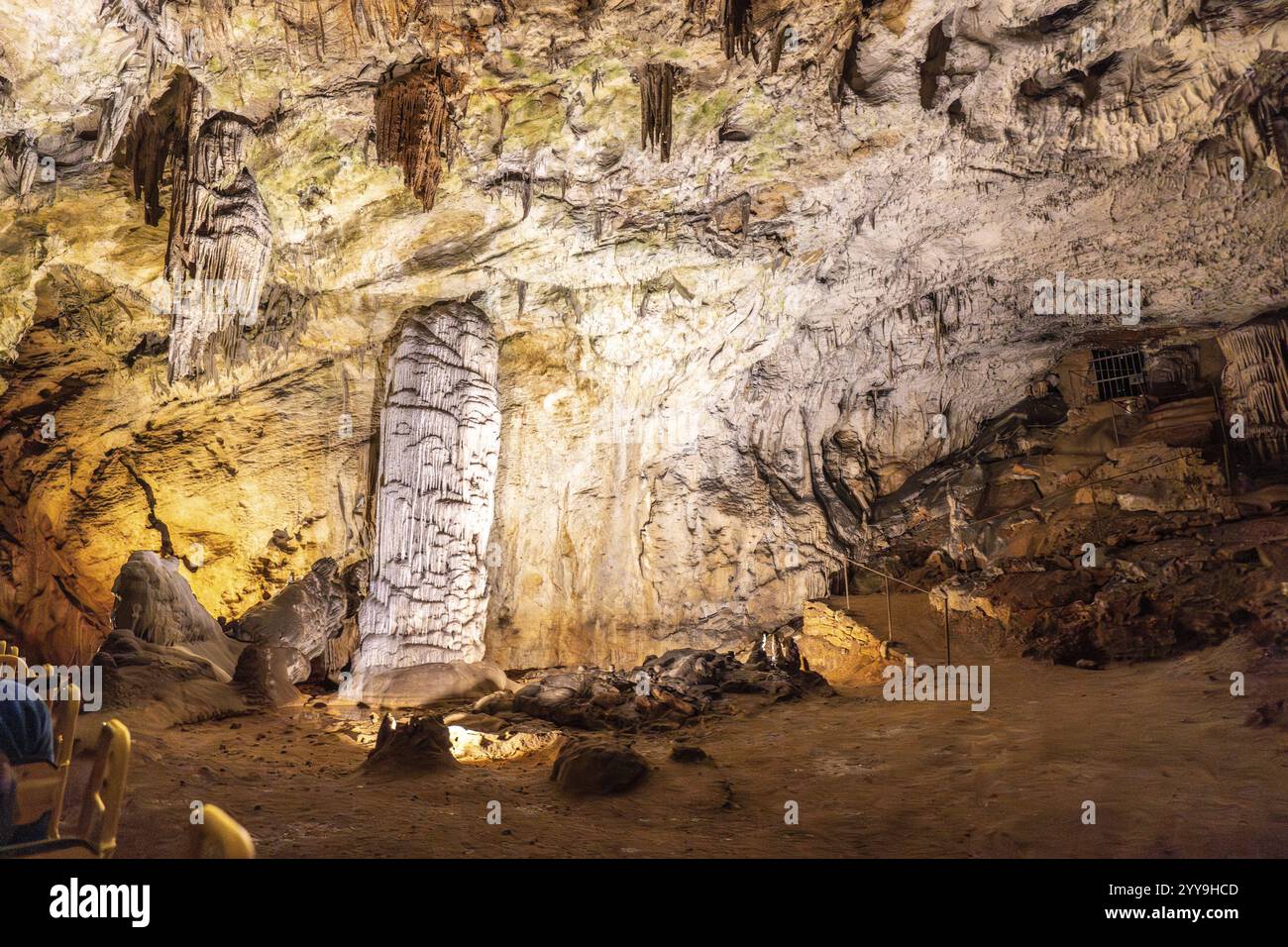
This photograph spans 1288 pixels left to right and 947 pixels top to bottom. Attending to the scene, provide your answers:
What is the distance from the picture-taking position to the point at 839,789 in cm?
571

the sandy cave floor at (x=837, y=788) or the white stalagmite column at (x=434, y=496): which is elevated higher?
the white stalagmite column at (x=434, y=496)

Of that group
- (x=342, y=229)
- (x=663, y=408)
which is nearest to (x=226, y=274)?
(x=342, y=229)

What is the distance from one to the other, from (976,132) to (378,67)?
557 cm

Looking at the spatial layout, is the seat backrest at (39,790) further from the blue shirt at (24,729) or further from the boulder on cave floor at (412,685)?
the boulder on cave floor at (412,685)

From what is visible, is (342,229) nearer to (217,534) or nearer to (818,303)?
(217,534)

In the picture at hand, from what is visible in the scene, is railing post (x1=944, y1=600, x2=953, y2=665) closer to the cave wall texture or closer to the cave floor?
the cave floor

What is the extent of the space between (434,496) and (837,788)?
19.0ft

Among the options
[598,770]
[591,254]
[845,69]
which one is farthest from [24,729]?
[591,254]

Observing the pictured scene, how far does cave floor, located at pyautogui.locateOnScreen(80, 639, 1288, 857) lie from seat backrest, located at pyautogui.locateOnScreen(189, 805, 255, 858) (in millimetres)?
2544

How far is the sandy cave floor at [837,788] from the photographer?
4.51 metres

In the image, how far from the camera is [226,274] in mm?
8531

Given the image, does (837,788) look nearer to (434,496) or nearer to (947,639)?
(947,639)

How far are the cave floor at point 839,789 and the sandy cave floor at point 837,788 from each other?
17 mm

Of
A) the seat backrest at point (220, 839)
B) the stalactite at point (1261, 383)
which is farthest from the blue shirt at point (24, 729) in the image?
the stalactite at point (1261, 383)
